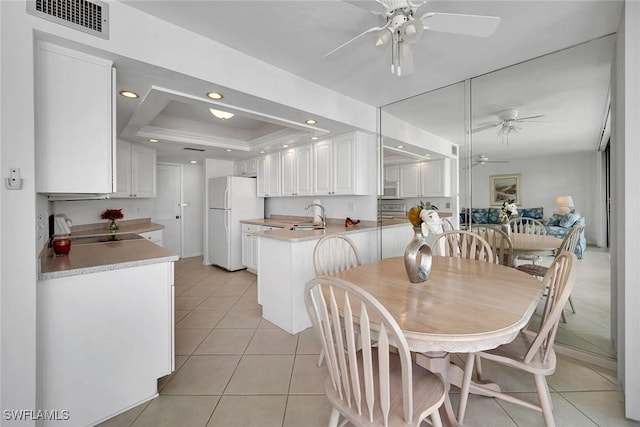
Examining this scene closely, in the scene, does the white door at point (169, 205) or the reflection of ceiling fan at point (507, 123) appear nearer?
the reflection of ceiling fan at point (507, 123)

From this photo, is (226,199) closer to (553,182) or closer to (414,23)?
(414,23)

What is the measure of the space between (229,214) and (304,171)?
158 cm

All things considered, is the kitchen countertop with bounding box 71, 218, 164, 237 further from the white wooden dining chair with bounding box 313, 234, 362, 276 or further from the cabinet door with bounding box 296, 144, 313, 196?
the white wooden dining chair with bounding box 313, 234, 362, 276

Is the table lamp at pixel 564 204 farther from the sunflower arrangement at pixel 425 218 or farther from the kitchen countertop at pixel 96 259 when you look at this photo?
the kitchen countertop at pixel 96 259

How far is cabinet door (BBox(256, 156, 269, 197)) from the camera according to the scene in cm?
470

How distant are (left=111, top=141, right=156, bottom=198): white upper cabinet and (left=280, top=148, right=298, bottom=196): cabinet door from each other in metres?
2.03

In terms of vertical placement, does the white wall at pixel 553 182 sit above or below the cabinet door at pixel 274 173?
below

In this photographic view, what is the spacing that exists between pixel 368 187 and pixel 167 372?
109 inches

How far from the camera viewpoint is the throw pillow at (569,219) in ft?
7.00

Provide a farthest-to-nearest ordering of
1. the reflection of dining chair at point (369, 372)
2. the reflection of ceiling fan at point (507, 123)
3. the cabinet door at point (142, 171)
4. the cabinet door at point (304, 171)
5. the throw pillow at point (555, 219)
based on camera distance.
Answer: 1. the cabinet door at point (304, 171)
2. the cabinet door at point (142, 171)
3. the reflection of ceiling fan at point (507, 123)
4. the throw pillow at point (555, 219)
5. the reflection of dining chair at point (369, 372)

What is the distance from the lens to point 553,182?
227 centimetres

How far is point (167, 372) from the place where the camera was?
1699mm

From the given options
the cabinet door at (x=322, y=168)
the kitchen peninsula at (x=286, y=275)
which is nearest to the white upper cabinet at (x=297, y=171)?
the cabinet door at (x=322, y=168)

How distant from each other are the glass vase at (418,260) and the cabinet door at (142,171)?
3.91 meters
